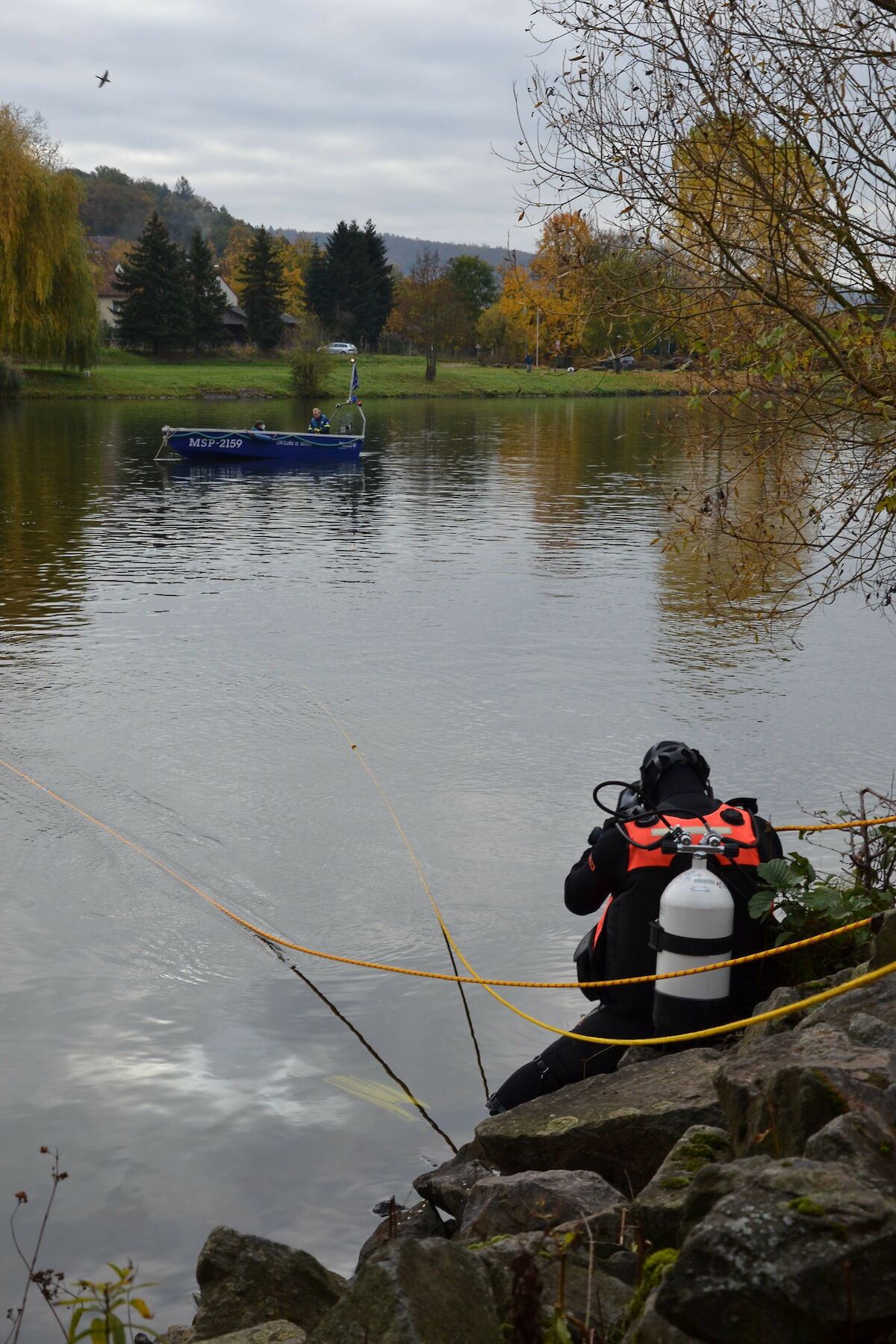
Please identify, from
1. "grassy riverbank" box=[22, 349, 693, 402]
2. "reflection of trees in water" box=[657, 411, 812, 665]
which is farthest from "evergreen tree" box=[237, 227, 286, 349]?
"reflection of trees in water" box=[657, 411, 812, 665]

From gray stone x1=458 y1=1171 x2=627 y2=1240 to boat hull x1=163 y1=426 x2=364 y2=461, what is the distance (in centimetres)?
3015

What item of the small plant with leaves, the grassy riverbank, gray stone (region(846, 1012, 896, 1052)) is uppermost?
the grassy riverbank

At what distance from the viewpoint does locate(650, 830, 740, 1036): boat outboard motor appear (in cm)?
443

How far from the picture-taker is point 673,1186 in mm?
3229

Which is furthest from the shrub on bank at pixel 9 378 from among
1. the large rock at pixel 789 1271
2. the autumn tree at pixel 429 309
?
the large rock at pixel 789 1271

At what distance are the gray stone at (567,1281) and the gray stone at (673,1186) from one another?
142 mm

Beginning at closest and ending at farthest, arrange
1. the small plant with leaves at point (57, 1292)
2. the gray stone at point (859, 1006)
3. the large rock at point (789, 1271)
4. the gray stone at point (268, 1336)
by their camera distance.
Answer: the large rock at point (789, 1271) → the gray stone at point (268, 1336) → the small plant with leaves at point (57, 1292) → the gray stone at point (859, 1006)

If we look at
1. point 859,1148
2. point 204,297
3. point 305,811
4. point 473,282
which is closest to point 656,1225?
point 859,1148

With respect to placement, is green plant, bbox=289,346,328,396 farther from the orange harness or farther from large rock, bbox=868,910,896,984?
large rock, bbox=868,910,896,984

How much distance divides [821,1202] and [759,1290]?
0.21m

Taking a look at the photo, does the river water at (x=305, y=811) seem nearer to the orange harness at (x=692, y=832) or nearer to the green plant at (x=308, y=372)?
the orange harness at (x=692, y=832)

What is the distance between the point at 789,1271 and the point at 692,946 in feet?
7.18

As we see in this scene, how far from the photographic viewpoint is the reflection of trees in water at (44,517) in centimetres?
1498

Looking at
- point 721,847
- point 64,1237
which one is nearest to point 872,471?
point 721,847
